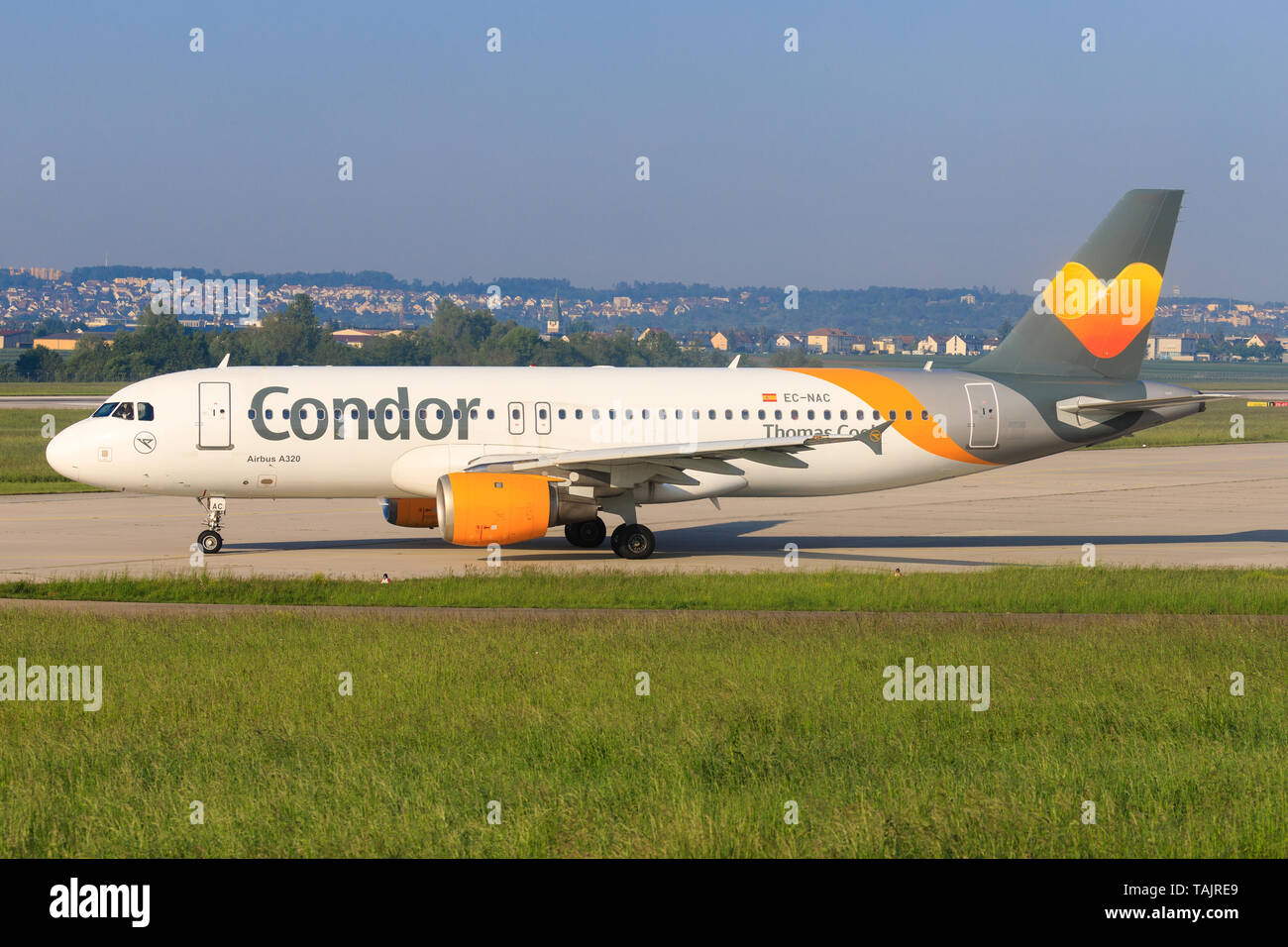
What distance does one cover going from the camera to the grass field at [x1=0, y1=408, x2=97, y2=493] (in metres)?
46.0

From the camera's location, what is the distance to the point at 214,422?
98.6ft

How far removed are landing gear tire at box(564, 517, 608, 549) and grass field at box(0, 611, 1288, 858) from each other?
1257 cm

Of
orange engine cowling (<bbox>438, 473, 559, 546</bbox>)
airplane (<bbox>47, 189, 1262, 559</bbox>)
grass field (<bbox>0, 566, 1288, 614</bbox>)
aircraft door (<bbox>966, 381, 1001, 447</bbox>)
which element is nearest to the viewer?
grass field (<bbox>0, 566, 1288, 614</bbox>)

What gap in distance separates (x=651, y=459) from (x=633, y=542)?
245cm

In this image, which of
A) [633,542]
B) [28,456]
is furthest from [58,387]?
[633,542]

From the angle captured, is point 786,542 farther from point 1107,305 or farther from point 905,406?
point 1107,305

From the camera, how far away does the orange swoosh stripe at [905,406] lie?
3300 cm

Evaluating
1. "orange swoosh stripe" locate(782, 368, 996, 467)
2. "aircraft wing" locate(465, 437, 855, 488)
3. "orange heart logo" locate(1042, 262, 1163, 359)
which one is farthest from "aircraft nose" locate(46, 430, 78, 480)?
"orange heart logo" locate(1042, 262, 1163, 359)

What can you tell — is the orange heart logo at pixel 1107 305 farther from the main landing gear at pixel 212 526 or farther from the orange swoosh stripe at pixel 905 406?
the main landing gear at pixel 212 526

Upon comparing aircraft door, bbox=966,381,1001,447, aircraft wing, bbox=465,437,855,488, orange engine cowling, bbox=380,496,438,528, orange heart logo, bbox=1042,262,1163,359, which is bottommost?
orange engine cowling, bbox=380,496,438,528

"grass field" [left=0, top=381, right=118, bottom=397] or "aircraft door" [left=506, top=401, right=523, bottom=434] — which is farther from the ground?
"aircraft door" [left=506, top=401, right=523, bottom=434]

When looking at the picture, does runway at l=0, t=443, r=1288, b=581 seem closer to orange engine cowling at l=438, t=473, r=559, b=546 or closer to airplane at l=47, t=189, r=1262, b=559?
orange engine cowling at l=438, t=473, r=559, b=546
